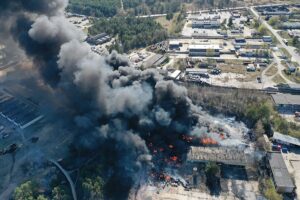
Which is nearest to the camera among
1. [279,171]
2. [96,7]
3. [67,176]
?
[279,171]

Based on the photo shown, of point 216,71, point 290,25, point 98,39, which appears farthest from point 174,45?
point 290,25

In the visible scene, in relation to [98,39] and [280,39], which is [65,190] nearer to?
Result: [98,39]

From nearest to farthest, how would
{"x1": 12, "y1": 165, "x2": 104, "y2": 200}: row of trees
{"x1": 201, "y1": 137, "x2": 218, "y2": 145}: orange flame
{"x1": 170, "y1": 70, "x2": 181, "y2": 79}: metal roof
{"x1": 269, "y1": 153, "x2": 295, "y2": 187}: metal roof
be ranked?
{"x1": 12, "y1": 165, "x2": 104, "y2": 200}: row of trees → {"x1": 269, "y1": 153, "x2": 295, "y2": 187}: metal roof → {"x1": 201, "y1": 137, "x2": 218, "y2": 145}: orange flame → {"x1": 170, "y1": 70, "x2": 181, "y2": 79}: metal roof

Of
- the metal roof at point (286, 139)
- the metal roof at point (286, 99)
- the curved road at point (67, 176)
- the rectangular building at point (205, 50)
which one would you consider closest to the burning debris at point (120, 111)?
the curved road at point (67, 176)

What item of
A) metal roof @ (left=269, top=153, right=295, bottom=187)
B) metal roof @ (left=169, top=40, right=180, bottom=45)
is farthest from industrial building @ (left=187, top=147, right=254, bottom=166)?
metal roof @ (left=169, top=40, right=180, bottom=45)

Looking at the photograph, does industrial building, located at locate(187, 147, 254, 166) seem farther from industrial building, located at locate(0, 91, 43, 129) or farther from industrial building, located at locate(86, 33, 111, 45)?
industrial building, located at locate(86, 33, 111, 45)

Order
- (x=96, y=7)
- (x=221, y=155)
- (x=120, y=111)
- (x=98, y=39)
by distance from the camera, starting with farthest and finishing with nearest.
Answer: (x=96, y=7) → (x=98, y=39) → (x=120, y=111) → (x=221, y=155)
